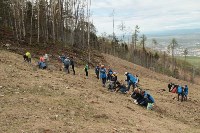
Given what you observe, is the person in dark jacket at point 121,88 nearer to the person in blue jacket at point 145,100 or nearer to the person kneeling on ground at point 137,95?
Answer: the person kneeling on ground at point 137,95

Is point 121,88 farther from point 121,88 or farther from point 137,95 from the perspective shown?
point 137,95

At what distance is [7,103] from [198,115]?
15.4 m

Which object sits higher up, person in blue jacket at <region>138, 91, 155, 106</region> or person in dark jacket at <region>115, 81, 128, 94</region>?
person in dark jacket at <region>115, 81, 128, 94</region>

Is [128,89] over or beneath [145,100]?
over

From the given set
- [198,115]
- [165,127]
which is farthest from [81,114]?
[198,115]

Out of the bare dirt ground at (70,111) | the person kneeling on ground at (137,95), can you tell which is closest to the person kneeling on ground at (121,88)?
the bare dirt ground at (70,111)

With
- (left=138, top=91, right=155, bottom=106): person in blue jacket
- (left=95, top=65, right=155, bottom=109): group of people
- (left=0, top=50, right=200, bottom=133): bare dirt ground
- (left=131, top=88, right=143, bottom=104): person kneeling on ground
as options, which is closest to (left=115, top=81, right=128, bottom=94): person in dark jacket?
(left=95, top=65, right=155, bottom=109): group of people

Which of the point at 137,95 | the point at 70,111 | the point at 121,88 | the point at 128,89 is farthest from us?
the point at 128,89

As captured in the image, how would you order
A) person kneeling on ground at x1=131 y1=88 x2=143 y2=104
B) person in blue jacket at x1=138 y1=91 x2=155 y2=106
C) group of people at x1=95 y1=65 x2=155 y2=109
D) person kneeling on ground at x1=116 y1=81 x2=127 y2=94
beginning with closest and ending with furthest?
person in blue jacket at x1=138 y1=91 x2=155 y2=106 → group of people at x1=95 y1=65 x2=155 y2=109 → person kneeling on ground at x1=131 y1=88 x2=143 y2=104 → person kneeling on ground at x1=116 y1=81 x2=127 y2=94

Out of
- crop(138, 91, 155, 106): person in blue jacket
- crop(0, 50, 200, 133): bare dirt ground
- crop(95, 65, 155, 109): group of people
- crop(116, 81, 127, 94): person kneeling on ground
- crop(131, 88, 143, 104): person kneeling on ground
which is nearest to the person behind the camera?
crop(0, 50, 200, 133): bare dirt ground

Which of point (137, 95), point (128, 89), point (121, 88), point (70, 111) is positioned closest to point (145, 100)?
point (137, 95)

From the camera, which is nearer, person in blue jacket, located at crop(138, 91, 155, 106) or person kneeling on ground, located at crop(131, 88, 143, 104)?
person in blue jacket, located at crop(138, 91, 155, 106)

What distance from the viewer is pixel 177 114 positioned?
24.0 meters

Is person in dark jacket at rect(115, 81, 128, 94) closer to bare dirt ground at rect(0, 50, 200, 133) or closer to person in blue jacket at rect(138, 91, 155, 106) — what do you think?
bare dirt ground at rect(0, 50, 200, 133)
